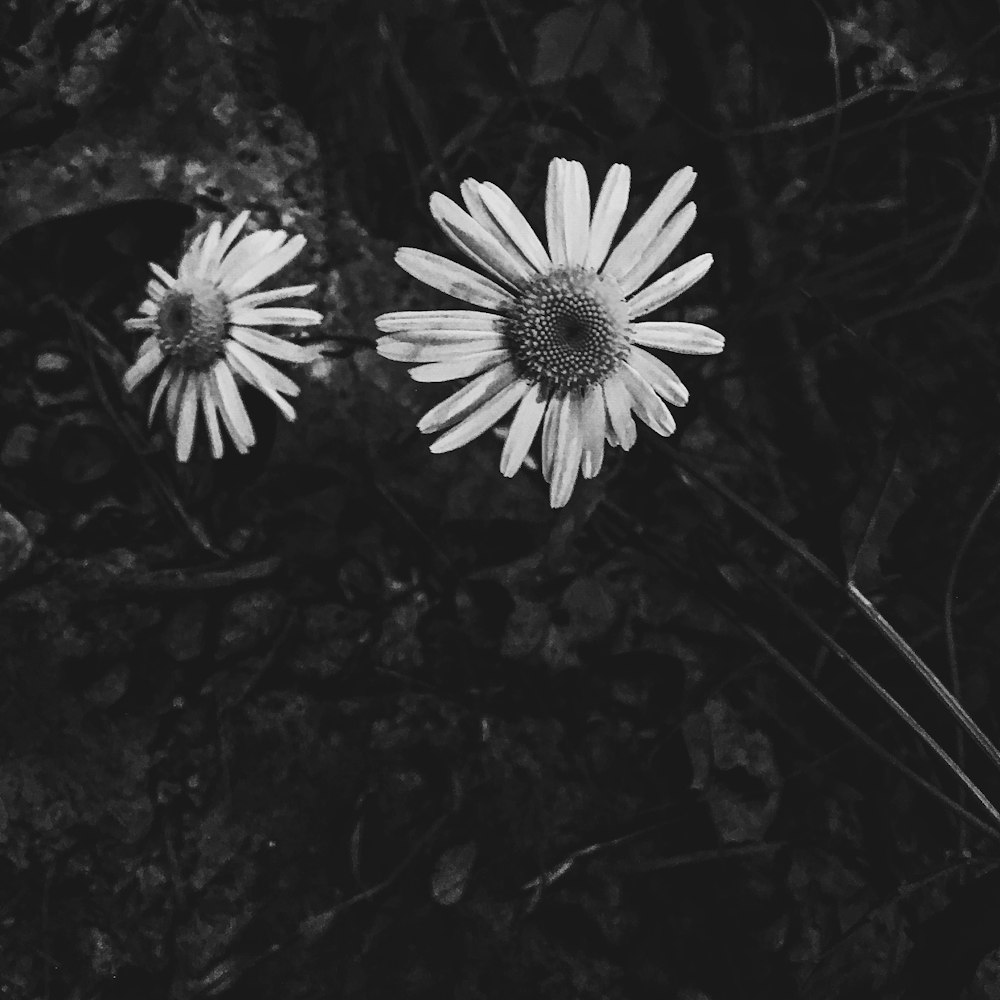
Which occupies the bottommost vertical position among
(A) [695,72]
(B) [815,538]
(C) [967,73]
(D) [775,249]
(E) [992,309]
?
(B) [815,538]

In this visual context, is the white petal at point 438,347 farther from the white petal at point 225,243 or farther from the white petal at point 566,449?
the white petal at point 225,243

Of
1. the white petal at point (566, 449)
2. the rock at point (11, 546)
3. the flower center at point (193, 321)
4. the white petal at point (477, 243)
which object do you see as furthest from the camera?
the rock at point (11, 546)

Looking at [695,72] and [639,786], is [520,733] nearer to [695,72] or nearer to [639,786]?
[639,786]

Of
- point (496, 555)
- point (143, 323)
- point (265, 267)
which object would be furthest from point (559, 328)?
point (143, 323)

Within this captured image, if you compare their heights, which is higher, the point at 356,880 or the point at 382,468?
the point at 382,468

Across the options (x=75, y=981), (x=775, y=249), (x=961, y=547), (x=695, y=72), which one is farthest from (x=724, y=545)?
A: (x=75, y=981)

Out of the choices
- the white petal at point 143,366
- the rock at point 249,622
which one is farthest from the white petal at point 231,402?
the rock at point 249,622
